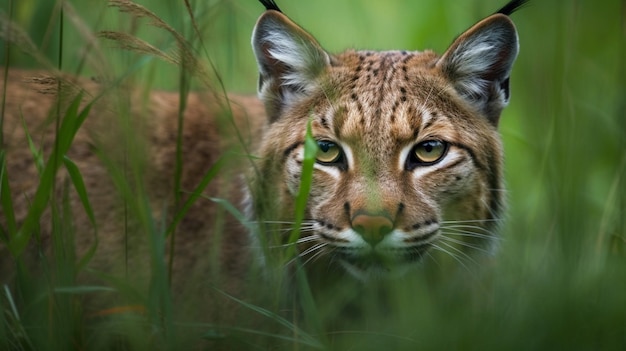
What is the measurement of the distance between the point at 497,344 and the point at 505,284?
36.1 inches

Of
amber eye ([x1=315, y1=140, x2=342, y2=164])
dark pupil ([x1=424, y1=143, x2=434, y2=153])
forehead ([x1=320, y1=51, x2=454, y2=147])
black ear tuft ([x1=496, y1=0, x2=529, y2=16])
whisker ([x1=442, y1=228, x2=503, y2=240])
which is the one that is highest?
black ear tuft ([x1=496, y1=0, x2=529, y2=16])

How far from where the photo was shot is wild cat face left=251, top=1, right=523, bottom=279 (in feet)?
12.8

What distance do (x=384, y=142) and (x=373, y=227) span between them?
0.52 metres

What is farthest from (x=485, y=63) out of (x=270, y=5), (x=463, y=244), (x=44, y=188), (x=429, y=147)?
(x=44, y=188)

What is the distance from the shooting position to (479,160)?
4.46 m

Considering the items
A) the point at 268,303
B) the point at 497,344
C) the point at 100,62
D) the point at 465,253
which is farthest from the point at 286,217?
the point at 497,344

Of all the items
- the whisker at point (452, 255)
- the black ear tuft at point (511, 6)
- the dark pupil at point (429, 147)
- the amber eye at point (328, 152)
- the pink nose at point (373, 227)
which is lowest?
the whisker at point (452, 255)

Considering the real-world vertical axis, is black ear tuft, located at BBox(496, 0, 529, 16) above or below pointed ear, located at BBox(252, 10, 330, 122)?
above

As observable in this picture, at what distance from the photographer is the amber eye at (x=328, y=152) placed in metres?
4.21

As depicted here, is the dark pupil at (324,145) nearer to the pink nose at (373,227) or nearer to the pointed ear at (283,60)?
the pointed ear at (283,60)

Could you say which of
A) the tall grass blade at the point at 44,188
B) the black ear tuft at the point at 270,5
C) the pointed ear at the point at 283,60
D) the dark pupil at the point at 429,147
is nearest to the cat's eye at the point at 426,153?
the dark pupil at the point at 429,147

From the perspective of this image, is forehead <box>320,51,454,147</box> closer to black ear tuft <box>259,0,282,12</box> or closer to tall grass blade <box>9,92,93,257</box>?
black ear tuft <box>259,0,282,12</box>

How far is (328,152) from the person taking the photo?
4.23 meters

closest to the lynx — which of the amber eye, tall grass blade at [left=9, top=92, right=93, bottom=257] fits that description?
the amber eye
